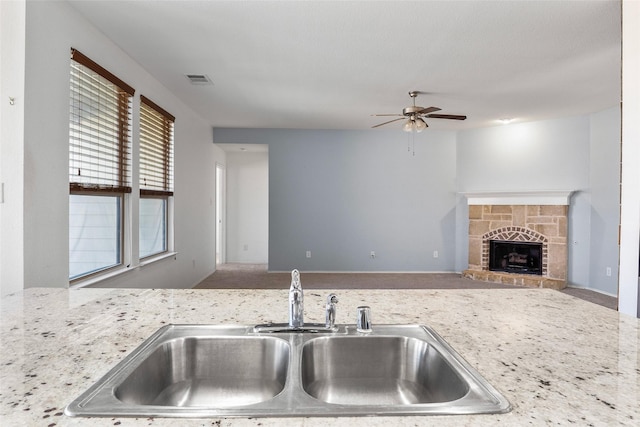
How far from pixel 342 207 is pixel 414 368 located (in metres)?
5.78

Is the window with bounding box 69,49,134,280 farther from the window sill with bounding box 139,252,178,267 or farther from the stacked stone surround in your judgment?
the stacked stone surround

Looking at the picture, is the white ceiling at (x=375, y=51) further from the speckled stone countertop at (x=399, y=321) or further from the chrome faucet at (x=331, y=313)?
the chrome faucet at (x=331, y=313)

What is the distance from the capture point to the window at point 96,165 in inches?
110

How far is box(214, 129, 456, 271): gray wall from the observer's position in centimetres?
676

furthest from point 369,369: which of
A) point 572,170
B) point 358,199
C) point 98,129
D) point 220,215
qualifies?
point 220,215

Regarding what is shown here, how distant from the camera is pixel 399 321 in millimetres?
1175

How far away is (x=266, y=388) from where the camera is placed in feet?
3.36

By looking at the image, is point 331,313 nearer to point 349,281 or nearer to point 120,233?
point 120,233

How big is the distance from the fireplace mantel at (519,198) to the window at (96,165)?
5332mm

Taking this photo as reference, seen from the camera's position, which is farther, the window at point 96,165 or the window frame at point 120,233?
the window frame at point 120,233

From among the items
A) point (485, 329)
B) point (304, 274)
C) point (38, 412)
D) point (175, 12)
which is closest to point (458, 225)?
point (304, 274)

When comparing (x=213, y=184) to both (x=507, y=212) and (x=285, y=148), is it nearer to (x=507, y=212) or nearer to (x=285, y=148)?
(x=285, y=148)

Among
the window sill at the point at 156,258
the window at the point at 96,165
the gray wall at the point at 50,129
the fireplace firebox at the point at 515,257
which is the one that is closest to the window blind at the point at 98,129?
the window at the point at 96,165

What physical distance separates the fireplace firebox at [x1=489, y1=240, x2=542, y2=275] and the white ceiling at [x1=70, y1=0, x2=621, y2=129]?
7.12 feet
